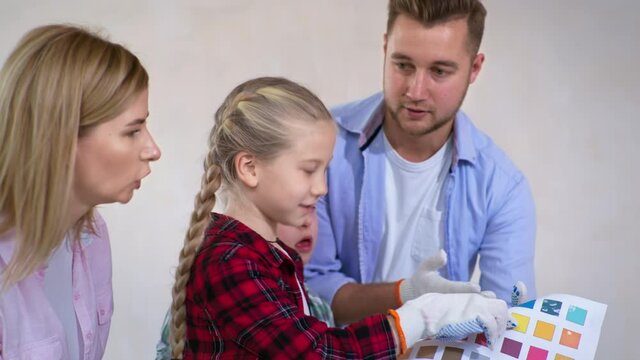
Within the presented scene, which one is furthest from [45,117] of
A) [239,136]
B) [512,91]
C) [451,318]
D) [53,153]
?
[512,91]

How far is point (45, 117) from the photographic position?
108 centimetres

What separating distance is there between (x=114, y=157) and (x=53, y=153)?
0.26 ft

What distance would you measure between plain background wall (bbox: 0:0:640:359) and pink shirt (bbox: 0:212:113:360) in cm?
118

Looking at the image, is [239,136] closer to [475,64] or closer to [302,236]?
[302,236]

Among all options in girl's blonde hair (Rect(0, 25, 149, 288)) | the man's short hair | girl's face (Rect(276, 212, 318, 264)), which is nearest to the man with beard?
the man's short hair

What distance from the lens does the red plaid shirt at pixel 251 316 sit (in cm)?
110

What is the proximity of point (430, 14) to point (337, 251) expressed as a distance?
53cm

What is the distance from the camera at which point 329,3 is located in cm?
262

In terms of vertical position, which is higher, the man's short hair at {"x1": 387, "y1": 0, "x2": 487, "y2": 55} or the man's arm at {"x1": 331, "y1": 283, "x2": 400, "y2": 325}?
the man's short hair at {"x1": 387, "y1": 0, "x2": 487, "y2": 55}

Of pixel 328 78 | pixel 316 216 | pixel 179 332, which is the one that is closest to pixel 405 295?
pixel 316 216

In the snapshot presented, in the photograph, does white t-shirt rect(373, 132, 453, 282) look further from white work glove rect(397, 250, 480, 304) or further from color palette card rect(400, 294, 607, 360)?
color palette card rect(400, 294, 607, 360)

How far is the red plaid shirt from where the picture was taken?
1.10m

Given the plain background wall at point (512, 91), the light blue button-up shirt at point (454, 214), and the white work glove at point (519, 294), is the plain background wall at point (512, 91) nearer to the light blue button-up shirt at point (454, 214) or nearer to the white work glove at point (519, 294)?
the light blue button-up shirt at point (454, 214)

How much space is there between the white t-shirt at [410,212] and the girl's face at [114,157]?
0.74 metres
